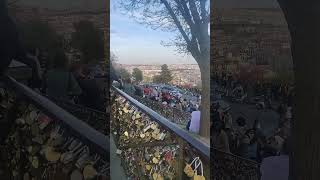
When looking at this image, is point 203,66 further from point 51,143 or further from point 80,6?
point 51,143

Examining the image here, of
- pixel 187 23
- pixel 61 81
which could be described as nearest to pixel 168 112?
pixel 187 23

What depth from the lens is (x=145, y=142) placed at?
453 cm

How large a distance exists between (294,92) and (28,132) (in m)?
2.40

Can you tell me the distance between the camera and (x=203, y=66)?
429 cm

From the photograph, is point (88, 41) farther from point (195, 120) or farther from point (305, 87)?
point (305, 87)

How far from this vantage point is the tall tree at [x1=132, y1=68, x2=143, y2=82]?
4.40m

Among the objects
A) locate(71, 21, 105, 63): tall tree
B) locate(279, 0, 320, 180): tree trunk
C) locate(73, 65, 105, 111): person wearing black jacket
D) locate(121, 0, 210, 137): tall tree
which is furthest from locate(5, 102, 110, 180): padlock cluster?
locate(279, 0, 320, 180): tree trunk

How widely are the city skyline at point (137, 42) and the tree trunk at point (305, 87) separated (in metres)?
0.87

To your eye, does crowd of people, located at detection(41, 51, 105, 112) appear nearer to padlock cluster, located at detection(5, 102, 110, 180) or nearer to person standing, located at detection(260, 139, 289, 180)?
padlock cluster, located at detection(5, 102, 110, 180)

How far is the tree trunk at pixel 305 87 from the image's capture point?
391 cm

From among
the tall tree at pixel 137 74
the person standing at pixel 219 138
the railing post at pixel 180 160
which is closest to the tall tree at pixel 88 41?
the tall tree at pixel 137 74

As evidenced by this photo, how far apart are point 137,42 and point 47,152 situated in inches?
52.1

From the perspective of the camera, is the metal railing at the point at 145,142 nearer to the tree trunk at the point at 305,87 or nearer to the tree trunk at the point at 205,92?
the tree trunk at the point at 205,92

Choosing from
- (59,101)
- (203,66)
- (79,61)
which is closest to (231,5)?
(203,66)
